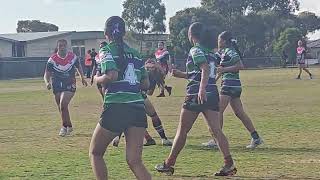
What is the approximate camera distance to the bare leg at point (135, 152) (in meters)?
7.12

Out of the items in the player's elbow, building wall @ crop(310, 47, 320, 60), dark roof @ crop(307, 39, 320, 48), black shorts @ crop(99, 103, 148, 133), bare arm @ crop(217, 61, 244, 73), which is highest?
the player's elbow

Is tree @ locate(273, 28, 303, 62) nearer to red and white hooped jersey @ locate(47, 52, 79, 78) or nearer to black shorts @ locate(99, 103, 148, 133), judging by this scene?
red and white hooped jersey @ locate(47, 52, 79, 78)

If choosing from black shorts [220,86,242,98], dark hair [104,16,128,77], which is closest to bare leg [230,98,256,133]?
black shorts [220,86,242,98]

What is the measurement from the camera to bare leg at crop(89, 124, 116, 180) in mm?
7225

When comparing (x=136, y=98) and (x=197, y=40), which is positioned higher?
(x=197, y=40)

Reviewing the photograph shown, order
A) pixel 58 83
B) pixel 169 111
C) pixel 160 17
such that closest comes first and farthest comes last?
pixel 58 83 < pixel 169 111 < pixel 160 17

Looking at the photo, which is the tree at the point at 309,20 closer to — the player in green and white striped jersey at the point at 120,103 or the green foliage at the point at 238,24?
the green foliage at the point at 238,24

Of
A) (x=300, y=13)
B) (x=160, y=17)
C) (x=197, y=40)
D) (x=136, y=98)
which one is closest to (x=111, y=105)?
(x=136, y=98)

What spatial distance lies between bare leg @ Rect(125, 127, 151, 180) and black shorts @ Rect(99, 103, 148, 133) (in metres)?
0.07

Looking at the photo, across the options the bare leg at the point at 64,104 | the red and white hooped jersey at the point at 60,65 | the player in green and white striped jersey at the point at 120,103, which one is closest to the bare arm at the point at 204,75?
the player in green and white striped jersey at the point at 120,103

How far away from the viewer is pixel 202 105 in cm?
926

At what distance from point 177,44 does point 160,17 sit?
580 inches

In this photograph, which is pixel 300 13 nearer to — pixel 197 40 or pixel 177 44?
pixel 177 44

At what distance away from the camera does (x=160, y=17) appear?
302 feet
